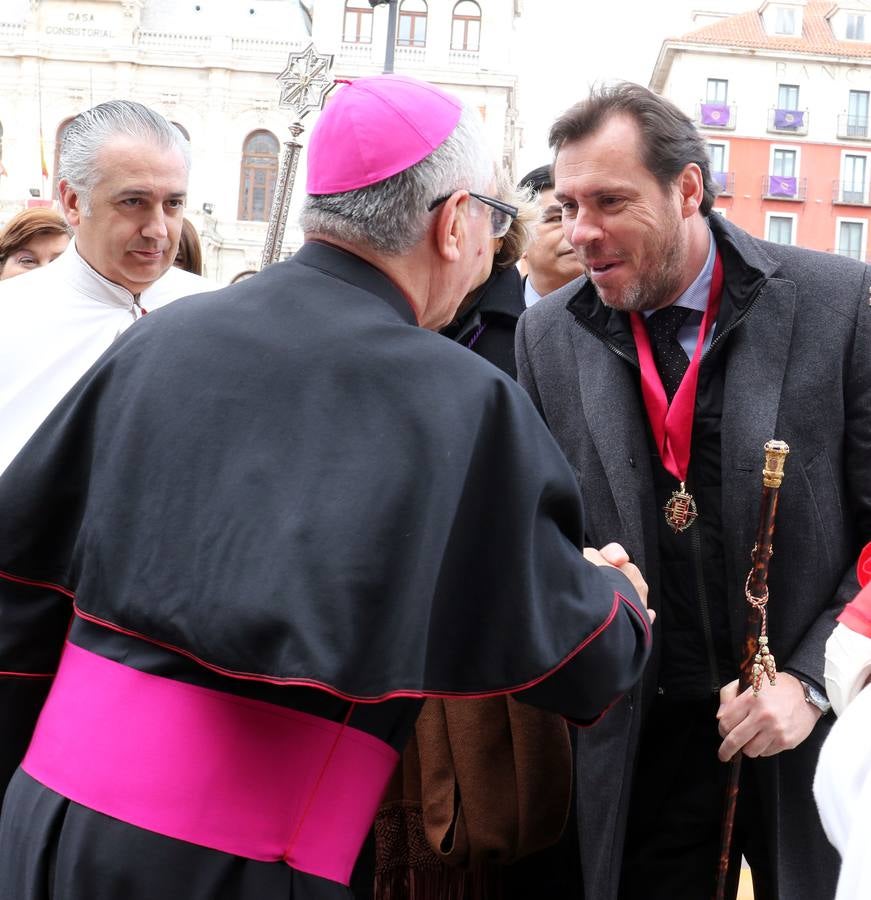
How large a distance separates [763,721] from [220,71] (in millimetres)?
44339

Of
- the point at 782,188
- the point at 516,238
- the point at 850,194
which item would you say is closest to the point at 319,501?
the point at 516,238

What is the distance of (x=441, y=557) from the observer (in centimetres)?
203

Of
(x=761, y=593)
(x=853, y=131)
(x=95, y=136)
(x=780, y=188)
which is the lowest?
(x=761, y=593)

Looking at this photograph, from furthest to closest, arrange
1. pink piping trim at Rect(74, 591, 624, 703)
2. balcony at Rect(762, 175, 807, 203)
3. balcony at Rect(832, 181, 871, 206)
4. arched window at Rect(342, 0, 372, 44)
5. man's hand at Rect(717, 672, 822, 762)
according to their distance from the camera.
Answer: arched window at Rect(342, 0, 372, 44)
balcony at Rect(832, 181, 871, 206)
balcony at Rect(762, 175, 807, 203)
man's hand at Rect(717, 672, 822, 762)
pink piping trim at Rect(74, 591, 624, 703)

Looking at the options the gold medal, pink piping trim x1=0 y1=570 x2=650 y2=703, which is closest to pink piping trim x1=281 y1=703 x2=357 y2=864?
pink piping trim x1=0 y1=570 x2=650 y2=703

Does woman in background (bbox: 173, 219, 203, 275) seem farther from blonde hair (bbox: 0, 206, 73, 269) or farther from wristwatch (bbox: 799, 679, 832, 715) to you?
wristwatch (bbox: 799, 679, 832, 715)

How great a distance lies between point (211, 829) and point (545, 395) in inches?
61.0

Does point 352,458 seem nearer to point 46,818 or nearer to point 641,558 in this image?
point 46,818

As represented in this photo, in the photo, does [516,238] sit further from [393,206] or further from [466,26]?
[466,26]

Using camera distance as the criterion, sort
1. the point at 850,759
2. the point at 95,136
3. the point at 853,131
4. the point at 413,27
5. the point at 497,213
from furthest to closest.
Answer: the point at 413,27, the point at 853,131, the point at 95,136, the point at 497,213, the point at 850,759

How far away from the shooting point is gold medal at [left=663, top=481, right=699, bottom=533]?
2930mm

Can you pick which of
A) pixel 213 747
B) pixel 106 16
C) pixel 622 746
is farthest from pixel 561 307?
pixel 106 16

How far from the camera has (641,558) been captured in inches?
114

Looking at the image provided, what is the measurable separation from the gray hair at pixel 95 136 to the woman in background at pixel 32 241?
1.96 metres
